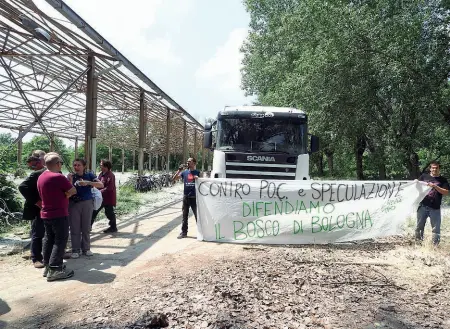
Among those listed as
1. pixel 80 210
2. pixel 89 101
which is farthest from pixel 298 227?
pixel 89 101

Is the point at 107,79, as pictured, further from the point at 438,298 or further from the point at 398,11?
the point at 398,11

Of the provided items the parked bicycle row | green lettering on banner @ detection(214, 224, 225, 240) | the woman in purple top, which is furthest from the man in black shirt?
the parked bicycle row

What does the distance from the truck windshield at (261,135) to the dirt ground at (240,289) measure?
2974 millimetres

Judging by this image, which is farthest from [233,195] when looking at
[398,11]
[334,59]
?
Result: [398,11]

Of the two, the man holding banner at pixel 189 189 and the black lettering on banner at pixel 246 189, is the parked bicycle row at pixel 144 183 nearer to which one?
the man holding banner at pixel 189 189

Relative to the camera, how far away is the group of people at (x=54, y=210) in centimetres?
508

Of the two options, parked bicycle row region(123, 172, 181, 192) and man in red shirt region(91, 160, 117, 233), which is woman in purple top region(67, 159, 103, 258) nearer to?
man in red shirt region(91, 160, 117, 233)

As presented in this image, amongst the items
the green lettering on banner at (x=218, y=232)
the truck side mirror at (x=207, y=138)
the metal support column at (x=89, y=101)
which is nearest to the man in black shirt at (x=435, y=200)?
the green lettering on banner at (x=218, y=232)

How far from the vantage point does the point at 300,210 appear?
23.7 feet

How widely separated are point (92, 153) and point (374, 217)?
7.41 m

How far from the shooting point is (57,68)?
1176 cm

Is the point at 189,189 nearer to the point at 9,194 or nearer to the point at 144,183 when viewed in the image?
the point at 9,194

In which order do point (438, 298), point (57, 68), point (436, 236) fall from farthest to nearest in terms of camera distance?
point (57, 68) → point (436, 236) → point (438, 298)

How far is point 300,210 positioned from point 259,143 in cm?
243
